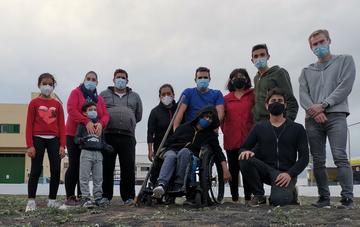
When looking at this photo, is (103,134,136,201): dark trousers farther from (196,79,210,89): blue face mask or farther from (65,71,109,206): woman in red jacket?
(196,79,210,89): blue face mask

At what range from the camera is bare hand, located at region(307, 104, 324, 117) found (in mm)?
5133

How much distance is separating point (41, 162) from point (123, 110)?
4.27 ft

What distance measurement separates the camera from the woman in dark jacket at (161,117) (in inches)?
263

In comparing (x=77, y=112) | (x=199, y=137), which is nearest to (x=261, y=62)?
(x=199, y=137)

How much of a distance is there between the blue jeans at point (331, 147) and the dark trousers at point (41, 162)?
3.12 metres

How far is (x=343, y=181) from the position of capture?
5.05 m

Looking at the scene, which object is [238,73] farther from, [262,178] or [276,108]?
[262,178]

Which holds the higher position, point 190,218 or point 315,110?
point 315,110

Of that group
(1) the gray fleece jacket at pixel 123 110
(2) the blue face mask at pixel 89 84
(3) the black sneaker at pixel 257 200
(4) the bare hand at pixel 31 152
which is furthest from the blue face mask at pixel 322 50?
(4) the bare hand at pixel 31 152

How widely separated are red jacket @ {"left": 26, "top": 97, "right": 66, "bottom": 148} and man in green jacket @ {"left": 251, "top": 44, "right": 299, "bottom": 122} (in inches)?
99.5

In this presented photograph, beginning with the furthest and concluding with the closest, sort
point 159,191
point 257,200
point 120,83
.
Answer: point 120,83, point 257,200, point 159,191

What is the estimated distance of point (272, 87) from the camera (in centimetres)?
588

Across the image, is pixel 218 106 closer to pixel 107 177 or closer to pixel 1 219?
pixel 107 177

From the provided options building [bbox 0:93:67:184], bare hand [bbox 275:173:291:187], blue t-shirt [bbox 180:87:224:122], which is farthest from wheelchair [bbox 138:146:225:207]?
building [bbox 0:93:67:184]
